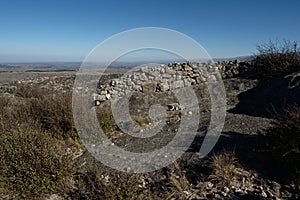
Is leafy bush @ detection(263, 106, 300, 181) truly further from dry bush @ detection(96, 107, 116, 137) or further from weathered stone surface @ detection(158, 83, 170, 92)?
weathered stone surface @ detection(158, 83, 170, 92)

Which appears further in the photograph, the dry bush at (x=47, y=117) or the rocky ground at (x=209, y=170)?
the dry bush at (x=47, y=117)

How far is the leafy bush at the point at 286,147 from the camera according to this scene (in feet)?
16.7

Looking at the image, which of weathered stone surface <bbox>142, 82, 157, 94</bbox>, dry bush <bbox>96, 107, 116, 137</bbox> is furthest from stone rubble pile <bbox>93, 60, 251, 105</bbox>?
dry bush <bbox>96, 107, 116, 137</bbox>

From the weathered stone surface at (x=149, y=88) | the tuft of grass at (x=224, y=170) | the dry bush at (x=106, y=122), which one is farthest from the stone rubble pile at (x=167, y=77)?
the tuft of grass at (x=224, y=170)

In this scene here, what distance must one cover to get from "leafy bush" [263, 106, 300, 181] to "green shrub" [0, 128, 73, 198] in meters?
3.58

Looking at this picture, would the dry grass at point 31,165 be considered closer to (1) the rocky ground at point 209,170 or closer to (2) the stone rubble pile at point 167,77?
(1) the rocky ground at point 209,170

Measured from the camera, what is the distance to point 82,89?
1383 cm

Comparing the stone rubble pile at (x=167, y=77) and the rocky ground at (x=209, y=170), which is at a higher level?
the stone rubble pile at (x=167, y=77)

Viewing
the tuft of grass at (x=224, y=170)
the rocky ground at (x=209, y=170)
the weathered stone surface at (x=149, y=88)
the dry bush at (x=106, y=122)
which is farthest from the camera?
the weathered stone surface at (x=149, y=88)

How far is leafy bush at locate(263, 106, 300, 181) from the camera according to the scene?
5102mm

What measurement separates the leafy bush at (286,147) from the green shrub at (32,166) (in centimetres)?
358

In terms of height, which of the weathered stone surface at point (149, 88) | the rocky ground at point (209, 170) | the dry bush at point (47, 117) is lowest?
the rocky ground at point (209, 170)

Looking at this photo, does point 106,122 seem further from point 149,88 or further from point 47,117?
point 149,88

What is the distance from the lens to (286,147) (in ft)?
17.2
